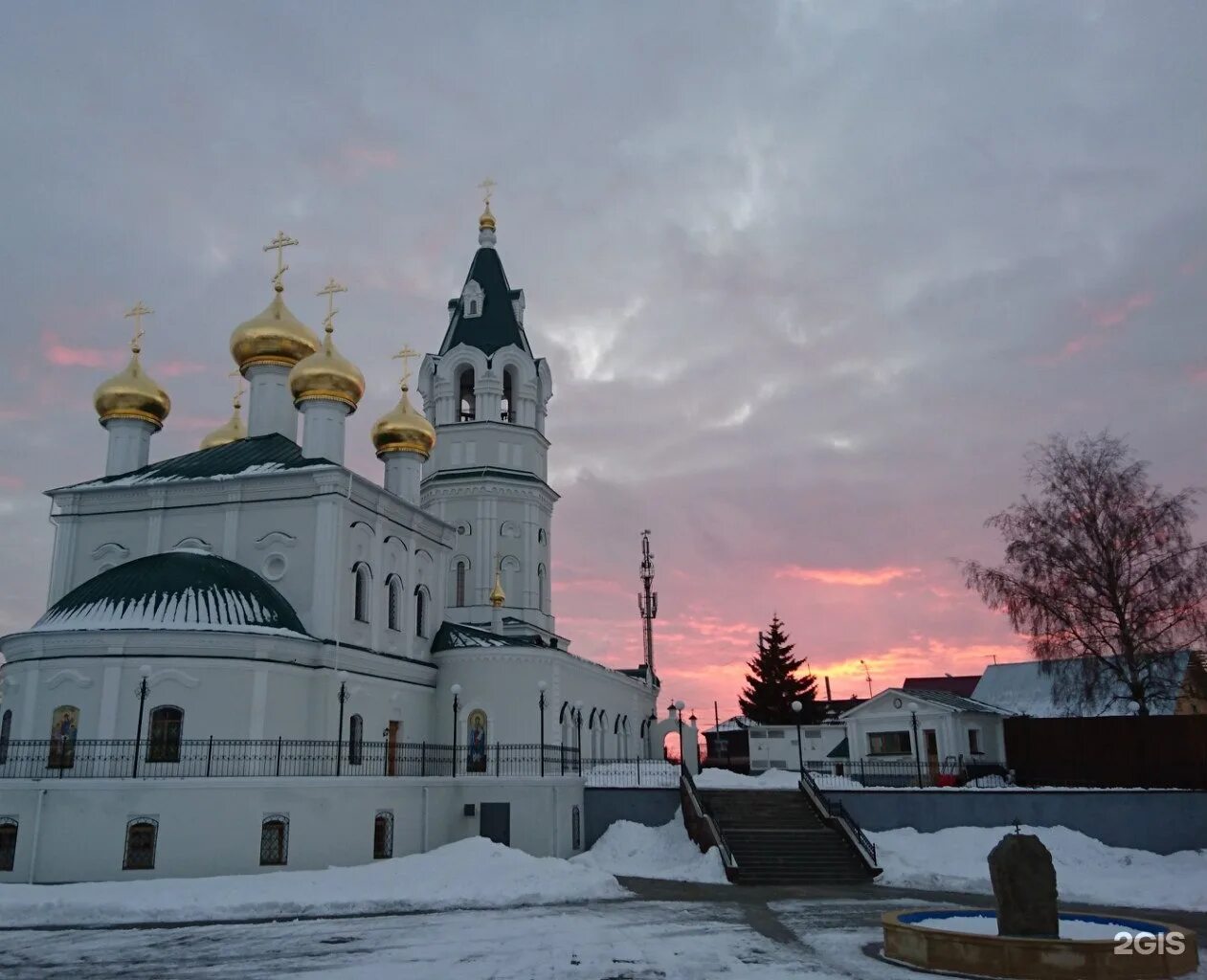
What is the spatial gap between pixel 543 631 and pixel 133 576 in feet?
62.0

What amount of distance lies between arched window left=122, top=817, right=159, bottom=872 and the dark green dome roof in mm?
4154

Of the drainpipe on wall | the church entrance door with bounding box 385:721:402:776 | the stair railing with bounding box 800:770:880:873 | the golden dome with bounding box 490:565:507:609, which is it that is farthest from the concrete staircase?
the drainpipe on wall

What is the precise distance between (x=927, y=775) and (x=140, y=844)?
22.1 metres

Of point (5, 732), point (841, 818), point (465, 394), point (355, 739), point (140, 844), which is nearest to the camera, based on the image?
point (140, 844)

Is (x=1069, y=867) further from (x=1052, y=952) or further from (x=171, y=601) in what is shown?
(x=171, y=601)

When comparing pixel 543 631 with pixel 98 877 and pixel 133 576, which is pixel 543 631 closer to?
pixel 133 576

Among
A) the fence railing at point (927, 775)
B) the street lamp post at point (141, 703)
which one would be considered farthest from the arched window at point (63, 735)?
the fence railing at point (927, 775)

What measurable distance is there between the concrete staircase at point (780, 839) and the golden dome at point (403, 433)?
1373cm

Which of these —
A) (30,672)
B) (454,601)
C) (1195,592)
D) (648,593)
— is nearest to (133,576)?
(30,672)

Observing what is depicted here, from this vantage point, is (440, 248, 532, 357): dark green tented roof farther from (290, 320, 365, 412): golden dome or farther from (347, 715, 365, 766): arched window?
(347, 715, 365, 766): arched window

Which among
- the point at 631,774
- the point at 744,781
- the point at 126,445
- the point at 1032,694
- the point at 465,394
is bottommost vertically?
the point at 744,781

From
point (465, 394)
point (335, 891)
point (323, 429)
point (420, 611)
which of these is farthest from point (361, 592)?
point (465, 394)

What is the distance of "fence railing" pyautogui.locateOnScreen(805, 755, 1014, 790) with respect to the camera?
94.1 ft

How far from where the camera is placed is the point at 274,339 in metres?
30.4
